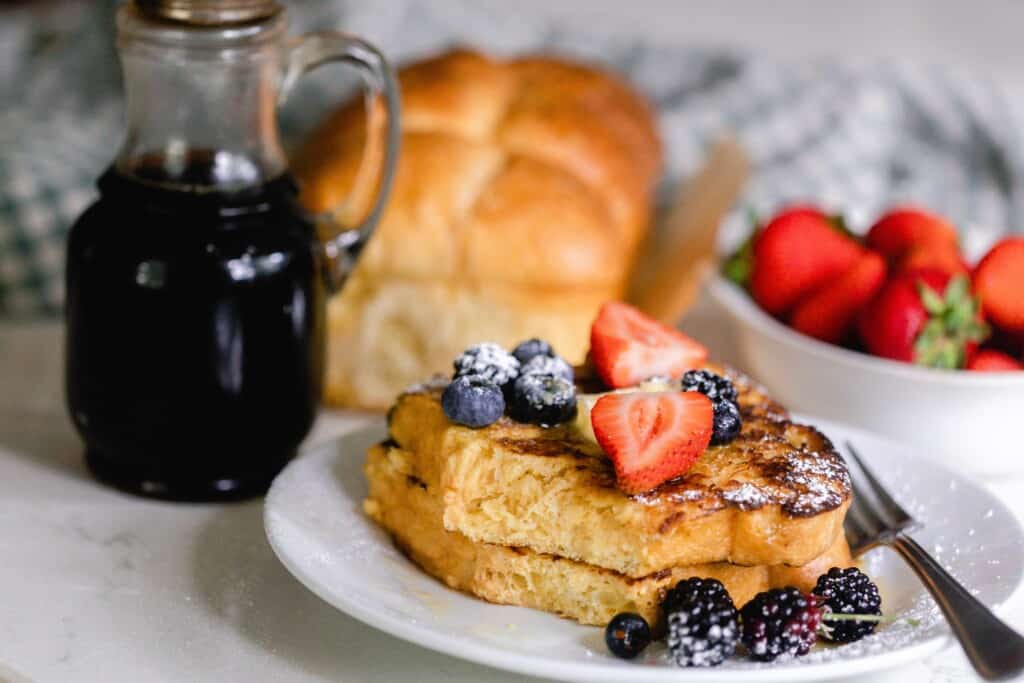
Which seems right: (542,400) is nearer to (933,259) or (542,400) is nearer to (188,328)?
(188,328)

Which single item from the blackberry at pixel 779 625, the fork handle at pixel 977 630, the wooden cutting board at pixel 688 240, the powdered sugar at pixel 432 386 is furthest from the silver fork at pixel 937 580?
the wooden cutting board at pixel 688 240

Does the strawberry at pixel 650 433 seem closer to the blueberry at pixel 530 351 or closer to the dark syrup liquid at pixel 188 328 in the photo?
the blueberry at pixel 530 351

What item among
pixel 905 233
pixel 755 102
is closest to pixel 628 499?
pixel 905 233

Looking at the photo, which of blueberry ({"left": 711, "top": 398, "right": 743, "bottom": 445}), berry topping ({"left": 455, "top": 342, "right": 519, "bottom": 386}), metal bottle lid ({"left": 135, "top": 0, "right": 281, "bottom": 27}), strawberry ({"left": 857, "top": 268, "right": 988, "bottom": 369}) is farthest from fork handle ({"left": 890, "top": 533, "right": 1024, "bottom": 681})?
metal bottle lid ({"left": 135, "top": 0, "right": 281, "bottom": 27})

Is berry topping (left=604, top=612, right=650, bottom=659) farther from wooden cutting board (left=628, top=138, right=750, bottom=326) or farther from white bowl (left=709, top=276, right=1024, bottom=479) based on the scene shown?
wooden cutting board (left=628, top=138, right=750, bottom=326)

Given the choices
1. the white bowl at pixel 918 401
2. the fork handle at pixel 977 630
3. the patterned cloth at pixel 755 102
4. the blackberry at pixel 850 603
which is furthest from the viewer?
the patterned cloth at pixel 755 102

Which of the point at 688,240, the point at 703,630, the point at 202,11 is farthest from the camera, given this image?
the point at 688,240
